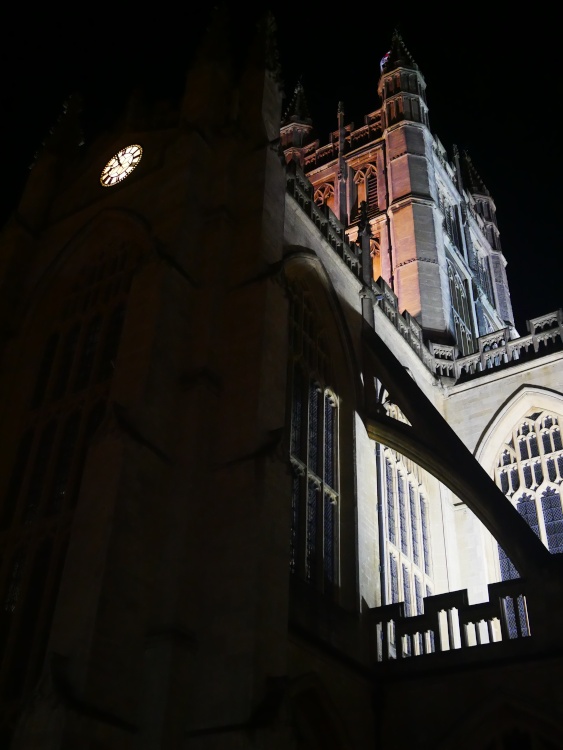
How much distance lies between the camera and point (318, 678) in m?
12.4

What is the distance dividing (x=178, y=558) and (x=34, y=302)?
28.3ft

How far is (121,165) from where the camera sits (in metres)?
18.3

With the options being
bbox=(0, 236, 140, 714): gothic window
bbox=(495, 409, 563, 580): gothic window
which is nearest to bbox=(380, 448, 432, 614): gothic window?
bbox=(495, 409, 563, 580): gothic window

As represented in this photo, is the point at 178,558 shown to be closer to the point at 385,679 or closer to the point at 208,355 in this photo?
the point at 208,355

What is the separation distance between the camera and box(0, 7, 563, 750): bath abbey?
33.1 ft

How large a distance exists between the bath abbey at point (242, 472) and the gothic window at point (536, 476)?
0.20ft

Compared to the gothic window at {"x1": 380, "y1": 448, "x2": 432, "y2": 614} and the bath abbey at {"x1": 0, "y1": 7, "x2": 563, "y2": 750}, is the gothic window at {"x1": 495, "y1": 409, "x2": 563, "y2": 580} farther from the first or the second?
the gothic window at {"x1": 380, "y1": 448, "x2": 432, "y2": 614}

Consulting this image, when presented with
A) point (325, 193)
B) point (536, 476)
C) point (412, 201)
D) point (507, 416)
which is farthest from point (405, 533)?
point (325, 193)

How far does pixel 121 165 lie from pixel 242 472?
979 centimetres

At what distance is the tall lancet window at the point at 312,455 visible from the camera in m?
14.1

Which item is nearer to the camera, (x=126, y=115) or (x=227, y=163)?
(x=227, y=163)

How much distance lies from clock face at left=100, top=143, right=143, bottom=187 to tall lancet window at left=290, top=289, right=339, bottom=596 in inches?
189

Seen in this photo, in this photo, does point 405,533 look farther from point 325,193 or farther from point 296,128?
point 296,128

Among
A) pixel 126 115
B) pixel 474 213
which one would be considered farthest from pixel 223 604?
pixel 474 213
